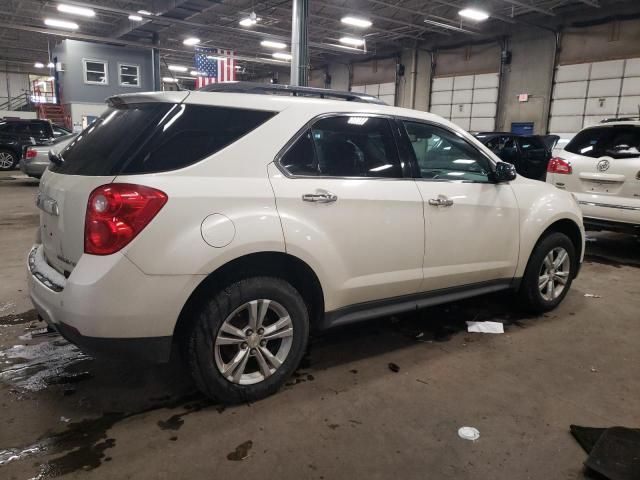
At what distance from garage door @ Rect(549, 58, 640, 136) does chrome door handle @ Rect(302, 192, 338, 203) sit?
610 inches

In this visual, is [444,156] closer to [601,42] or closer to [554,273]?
[554,273]

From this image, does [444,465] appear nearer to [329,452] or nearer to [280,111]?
[329,452]

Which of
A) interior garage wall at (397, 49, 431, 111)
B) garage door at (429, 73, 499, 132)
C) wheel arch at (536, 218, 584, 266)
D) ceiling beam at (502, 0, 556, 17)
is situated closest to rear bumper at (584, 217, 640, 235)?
wheel arch at (536, 218, 584, 266)

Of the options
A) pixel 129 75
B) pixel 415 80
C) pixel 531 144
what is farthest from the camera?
pixel 129 75

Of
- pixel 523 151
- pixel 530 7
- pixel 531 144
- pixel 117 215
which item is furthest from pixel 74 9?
pixel 117 215

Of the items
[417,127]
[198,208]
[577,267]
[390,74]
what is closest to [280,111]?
[198,208]

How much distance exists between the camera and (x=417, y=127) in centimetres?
326

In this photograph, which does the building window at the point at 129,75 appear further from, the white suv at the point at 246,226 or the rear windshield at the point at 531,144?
the white suv at the point at 246,226

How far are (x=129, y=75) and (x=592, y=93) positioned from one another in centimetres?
1990

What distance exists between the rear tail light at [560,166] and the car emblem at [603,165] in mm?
355

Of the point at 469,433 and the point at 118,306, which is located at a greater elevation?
the point at 118,306

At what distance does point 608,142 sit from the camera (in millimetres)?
5918

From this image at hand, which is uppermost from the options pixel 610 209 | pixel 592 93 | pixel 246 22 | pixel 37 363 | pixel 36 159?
pixel 246 22

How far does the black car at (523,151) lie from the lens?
1198 cm
